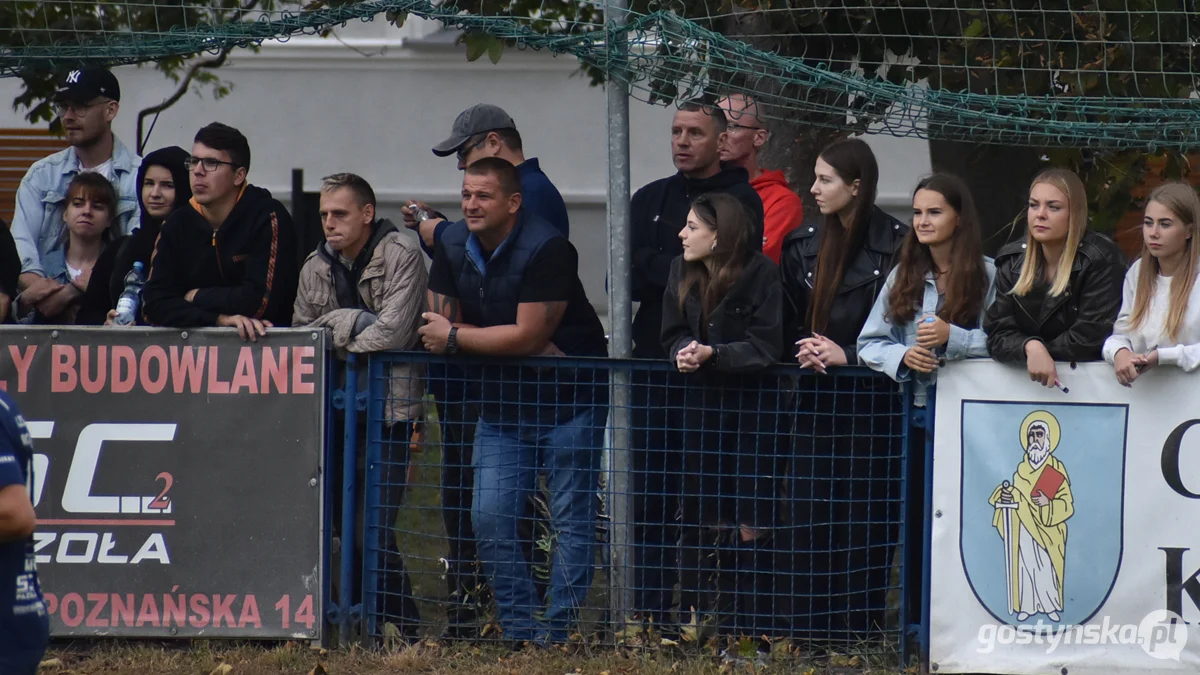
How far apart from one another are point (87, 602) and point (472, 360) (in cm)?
182

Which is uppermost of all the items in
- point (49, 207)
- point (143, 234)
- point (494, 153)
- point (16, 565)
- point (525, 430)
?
point (494, 153)

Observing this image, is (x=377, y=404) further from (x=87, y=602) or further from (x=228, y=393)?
(x=87, y=602)

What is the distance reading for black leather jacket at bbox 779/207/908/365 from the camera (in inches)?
231

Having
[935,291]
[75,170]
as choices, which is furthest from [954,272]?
[75,170]

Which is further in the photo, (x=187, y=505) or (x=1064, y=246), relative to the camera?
(x=187, y=505)

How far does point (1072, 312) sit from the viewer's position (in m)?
5.59

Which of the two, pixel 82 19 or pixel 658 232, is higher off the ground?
pixel 82 19

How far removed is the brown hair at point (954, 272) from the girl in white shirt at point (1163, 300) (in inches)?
20.9

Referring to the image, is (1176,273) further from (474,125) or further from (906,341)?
(474,125)

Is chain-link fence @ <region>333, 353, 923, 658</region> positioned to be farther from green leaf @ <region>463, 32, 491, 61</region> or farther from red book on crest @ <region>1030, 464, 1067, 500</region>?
green leaf @ <region>463, 32, 491, 61</region>

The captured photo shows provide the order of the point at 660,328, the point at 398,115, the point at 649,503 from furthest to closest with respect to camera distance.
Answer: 1. the point at 398,115
2. the point at 660,328
3. the point at 649,503

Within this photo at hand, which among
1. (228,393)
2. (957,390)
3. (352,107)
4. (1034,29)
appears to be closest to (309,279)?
(228,393)

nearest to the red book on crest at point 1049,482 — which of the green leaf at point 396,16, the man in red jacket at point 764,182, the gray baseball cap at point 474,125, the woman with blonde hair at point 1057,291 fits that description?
the woman with blonde hair at point 1057,291

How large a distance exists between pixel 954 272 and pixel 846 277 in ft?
1.41
